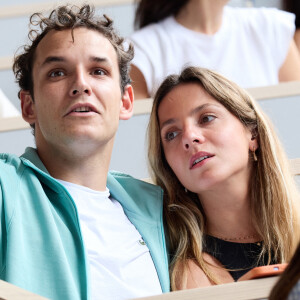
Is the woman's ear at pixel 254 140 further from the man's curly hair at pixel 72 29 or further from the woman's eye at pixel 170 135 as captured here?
the man's curly hair at pixel 72 29

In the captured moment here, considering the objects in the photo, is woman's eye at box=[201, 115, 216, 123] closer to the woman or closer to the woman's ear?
the woman

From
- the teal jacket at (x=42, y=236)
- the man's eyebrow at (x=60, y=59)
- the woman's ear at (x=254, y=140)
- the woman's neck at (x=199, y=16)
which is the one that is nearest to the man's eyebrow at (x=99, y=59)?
the man's eyebrow at (x=60, y=59)

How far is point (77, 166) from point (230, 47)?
90cm

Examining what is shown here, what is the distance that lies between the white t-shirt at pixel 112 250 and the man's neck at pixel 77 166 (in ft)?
0.06

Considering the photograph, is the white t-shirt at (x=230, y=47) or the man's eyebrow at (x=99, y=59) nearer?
the man's eyebrow at (x=99, y=59)

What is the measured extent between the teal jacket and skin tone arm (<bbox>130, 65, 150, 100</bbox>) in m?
0.64

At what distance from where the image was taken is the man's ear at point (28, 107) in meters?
1.39

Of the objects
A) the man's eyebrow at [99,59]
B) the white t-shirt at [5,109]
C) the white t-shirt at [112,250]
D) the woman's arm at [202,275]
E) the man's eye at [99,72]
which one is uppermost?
the man's eyebrow at [99,59]

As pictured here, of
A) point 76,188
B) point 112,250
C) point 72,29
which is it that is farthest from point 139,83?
point 112,250

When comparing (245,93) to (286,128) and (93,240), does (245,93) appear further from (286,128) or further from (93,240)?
(93,240)

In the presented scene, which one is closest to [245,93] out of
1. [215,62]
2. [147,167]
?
[147,167]

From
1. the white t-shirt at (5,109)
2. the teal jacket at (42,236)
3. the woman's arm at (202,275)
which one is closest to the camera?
the teal jacket at (42,236)

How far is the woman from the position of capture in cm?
133

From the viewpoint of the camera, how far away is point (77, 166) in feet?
4.33
